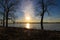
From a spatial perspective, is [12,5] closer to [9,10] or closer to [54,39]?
[9,10]

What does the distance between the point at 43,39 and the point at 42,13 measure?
18539mm

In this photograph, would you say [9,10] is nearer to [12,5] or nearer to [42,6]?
[12,5]

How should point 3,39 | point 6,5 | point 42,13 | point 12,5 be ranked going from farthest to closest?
point 12,5 < point 6,5 < point 42,13 < point 3,39

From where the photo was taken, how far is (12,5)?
45.9 m

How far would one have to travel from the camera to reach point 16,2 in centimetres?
4422

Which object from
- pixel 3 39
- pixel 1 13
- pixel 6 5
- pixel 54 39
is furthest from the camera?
pixel 1 13

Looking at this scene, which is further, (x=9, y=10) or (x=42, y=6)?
(x=9, y=10)

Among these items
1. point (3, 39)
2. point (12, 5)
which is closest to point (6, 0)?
point (12, 5)

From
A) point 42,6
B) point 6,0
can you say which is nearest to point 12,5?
point 6,0

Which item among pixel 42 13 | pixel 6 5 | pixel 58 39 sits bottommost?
pixel 58 39

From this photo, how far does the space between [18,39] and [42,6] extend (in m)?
20.5

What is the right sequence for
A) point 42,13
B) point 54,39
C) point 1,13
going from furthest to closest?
1. point 1,13
2. point 42,13
3. point 54,39

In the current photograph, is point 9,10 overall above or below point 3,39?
above

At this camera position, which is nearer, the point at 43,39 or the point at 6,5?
the point at 43,39
